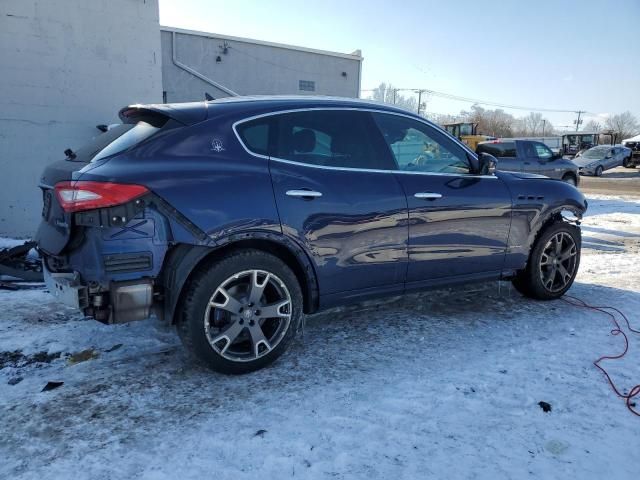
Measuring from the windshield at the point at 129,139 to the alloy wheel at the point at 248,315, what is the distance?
105 cm

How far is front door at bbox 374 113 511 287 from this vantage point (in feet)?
12.6

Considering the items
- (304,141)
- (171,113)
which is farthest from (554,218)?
(171,113)

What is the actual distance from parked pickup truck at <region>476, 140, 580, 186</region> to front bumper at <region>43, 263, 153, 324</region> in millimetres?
14086

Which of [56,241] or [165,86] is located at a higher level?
[165,86]

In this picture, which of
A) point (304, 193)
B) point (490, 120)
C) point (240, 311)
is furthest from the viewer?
point (490, 120)

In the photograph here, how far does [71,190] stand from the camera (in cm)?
281

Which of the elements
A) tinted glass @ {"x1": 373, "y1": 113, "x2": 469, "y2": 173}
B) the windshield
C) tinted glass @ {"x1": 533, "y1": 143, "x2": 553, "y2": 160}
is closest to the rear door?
tinted glass @ {"x1": 373, "y1": 113, "x2": 469, "y2": 173}

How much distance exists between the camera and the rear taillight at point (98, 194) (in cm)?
275

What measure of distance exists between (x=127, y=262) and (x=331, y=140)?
1668 millimetres

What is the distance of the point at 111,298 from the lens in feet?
9.42

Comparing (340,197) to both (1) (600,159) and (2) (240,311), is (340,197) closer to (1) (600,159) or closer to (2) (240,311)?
(2) (240,311)

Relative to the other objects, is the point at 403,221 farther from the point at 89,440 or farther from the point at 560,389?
the point at 89,440

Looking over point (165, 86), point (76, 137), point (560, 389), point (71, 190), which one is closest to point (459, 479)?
point (560, 389)

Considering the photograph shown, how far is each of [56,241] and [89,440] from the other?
4.05ft
